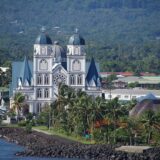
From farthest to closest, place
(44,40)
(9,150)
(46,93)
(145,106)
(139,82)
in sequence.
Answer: (139,82) < (44,40) < (46,93) < (145,106) < (9,150)

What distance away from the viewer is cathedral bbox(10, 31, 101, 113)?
89250 mm

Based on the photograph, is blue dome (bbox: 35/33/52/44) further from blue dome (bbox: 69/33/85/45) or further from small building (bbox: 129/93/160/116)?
small building (bbox: 129/93/160/116)

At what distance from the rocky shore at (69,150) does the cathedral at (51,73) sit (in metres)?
15.1

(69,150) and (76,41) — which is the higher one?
(76,41)

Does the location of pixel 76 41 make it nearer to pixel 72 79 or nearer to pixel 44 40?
pixel 44 40

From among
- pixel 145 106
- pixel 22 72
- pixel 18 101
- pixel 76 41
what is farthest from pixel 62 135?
pixel 22 72

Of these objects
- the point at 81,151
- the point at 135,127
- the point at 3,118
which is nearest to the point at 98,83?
the point at 3,118

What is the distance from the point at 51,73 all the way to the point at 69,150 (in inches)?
963

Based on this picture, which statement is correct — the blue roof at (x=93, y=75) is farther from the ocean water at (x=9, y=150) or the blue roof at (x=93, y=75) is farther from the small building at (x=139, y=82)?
the small building at (x=139, y=82)

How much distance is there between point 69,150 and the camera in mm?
65500

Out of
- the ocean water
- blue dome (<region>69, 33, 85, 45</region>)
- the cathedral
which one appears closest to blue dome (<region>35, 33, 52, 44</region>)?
the cathedral

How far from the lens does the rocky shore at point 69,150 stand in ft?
207

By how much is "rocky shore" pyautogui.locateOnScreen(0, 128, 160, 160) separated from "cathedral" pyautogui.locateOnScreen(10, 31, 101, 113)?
15.1 m

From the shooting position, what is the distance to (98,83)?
90062 millimetres
